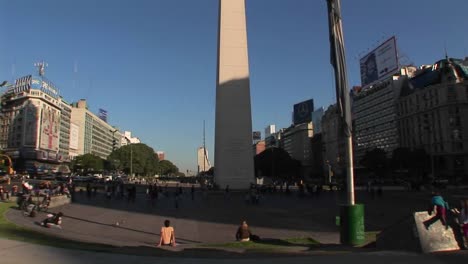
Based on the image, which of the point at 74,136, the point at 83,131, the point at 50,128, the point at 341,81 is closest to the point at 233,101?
the point at 341,81

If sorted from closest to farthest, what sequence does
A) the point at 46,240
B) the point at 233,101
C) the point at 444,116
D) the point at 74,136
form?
the point at 46,240
the point at 233,101
the point at 444,116
the point at 74,136

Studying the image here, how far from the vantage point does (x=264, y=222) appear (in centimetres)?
2281

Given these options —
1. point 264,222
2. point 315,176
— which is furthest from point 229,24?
point 315,176

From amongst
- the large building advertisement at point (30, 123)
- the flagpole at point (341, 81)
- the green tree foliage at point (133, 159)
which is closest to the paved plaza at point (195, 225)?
the flagpole at point (341, 81)

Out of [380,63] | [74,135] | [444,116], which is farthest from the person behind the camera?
[74,135]

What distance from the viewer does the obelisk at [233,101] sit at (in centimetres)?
4766

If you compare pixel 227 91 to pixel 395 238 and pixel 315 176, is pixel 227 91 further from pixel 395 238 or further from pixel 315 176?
pixel 315 176

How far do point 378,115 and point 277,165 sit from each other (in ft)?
134

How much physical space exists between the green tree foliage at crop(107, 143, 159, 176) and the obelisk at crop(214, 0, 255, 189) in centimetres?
8324

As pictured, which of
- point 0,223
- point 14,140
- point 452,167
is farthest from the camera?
point 14,140

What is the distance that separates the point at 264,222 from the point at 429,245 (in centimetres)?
1308

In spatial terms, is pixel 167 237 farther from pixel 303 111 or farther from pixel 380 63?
pixel 303 111

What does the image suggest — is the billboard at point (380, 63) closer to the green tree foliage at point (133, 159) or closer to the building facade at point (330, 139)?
the building facade at point (330, 139)

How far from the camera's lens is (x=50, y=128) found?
129 m
